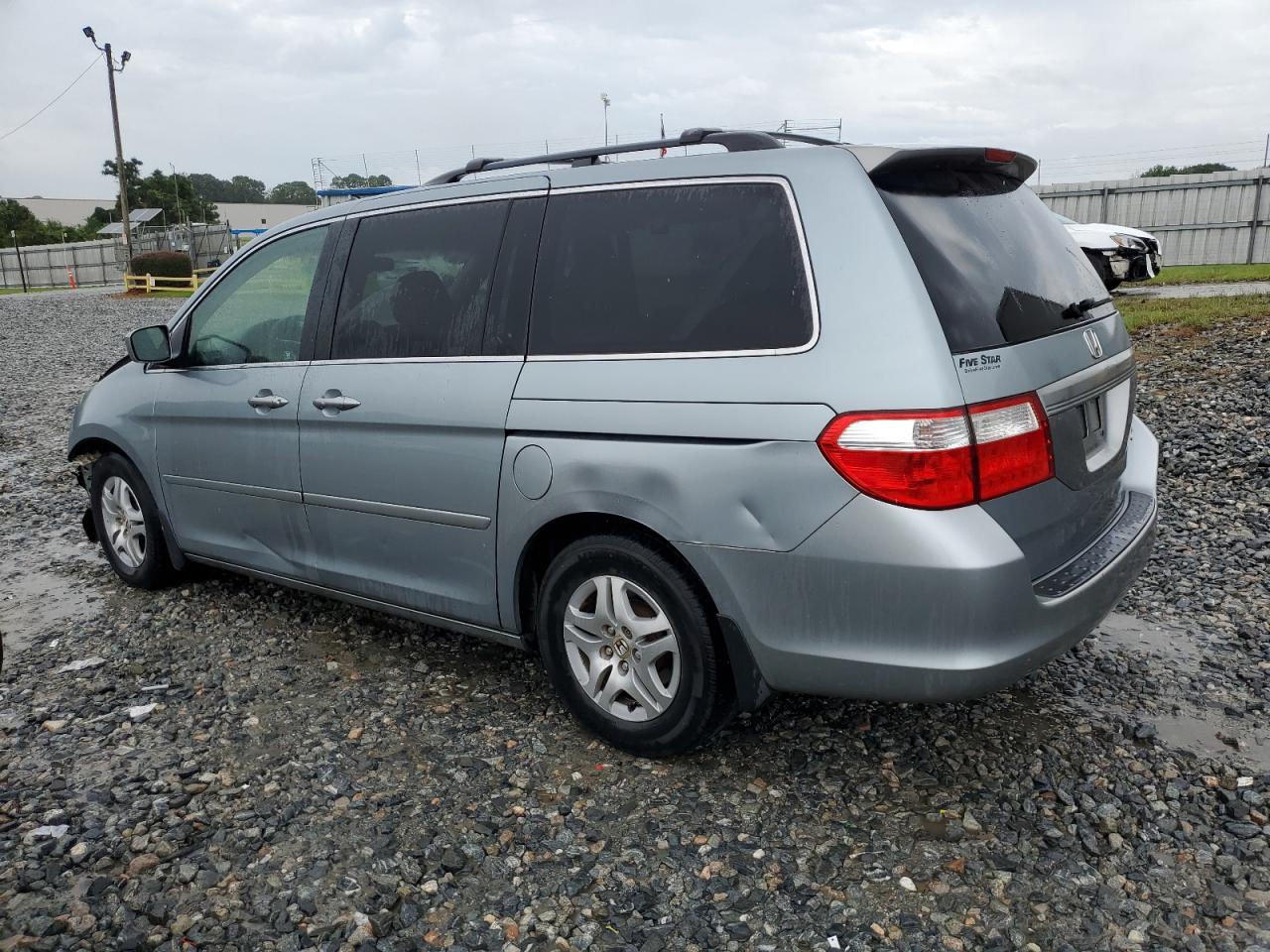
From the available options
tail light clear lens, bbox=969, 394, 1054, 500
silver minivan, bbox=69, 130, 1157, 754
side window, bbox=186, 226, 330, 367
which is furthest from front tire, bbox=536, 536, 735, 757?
side window, bbox=186, 226, 330, 367

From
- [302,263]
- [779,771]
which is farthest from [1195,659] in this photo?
[302,263]

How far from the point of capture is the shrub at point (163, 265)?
33969mm

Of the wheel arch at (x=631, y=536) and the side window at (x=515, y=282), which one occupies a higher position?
the side window at (x=515, y=282)

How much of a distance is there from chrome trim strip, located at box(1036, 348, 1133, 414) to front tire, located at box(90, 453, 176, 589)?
4.12m

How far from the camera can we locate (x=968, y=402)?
2.54 metres

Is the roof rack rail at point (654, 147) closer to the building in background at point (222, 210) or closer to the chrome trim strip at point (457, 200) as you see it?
the chrome trim strip at point (457, 200)

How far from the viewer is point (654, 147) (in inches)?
135

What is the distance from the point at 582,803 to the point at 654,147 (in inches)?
87.2

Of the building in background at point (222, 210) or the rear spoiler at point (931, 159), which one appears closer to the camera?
the rear spoiler at point (931, 159)

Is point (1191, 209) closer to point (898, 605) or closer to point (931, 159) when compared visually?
point (931, 159)

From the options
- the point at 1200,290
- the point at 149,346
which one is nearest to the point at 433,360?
the point at 149,346

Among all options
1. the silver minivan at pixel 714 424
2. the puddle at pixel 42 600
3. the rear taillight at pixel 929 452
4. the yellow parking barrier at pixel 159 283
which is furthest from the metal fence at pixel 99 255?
the rear taillight at pixel 929 452

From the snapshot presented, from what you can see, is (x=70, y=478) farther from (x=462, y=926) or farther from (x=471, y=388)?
(x=462, y=926)

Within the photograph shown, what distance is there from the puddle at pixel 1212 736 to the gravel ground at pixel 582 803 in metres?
0.01
